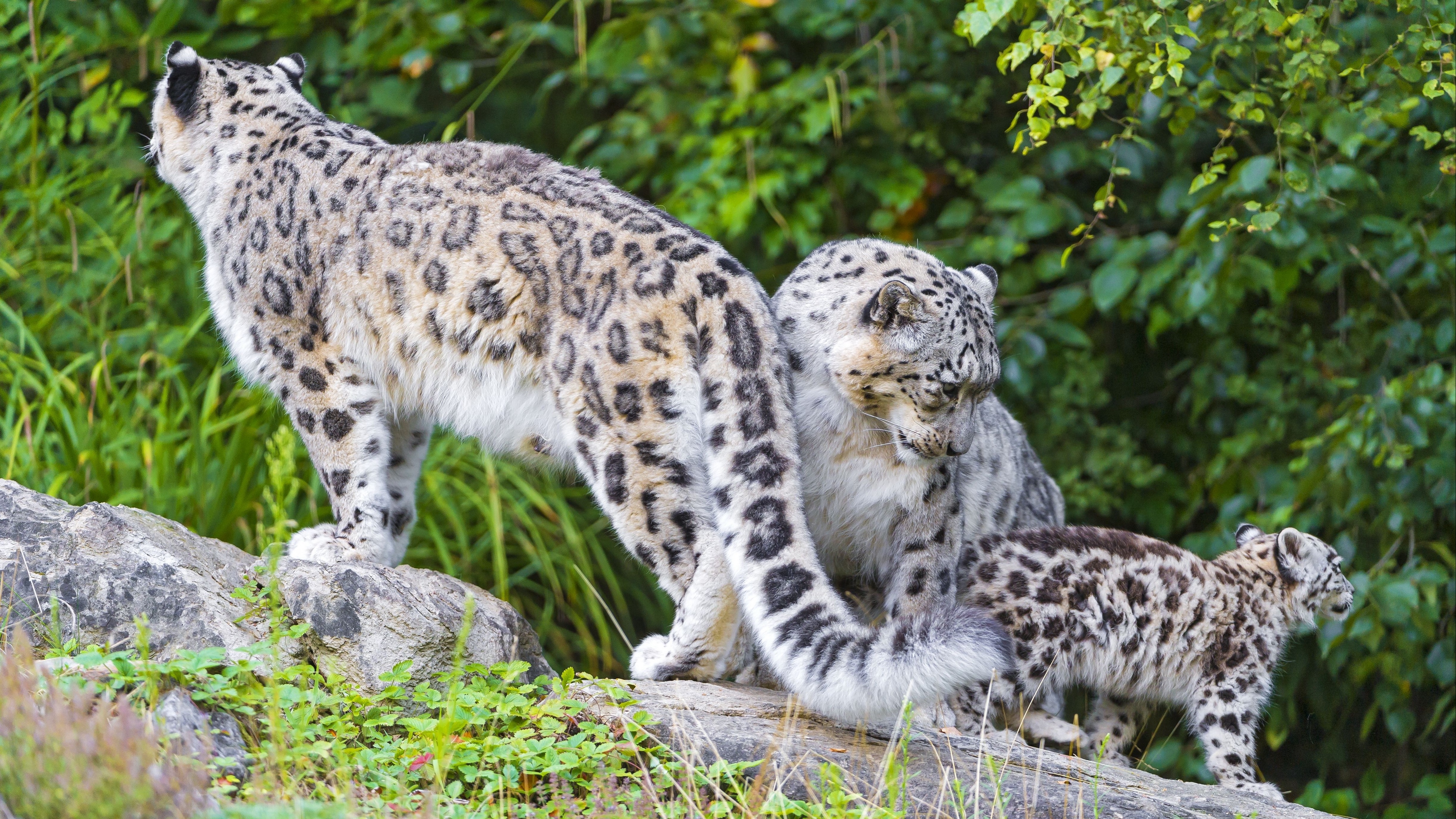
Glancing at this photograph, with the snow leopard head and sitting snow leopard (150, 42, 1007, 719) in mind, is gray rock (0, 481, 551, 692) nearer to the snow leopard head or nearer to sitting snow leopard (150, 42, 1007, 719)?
sitting snow leopard (150, 42, 1007, 719)

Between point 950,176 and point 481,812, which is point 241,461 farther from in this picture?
point 950,176

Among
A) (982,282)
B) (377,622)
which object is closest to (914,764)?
(377,622)

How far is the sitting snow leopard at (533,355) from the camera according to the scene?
422 centimetres

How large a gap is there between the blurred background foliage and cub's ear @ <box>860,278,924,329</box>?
0.92m

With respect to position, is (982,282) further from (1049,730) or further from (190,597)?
(190,597)

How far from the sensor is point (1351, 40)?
5.46 meters

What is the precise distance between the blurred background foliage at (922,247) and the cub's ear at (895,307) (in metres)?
0.92

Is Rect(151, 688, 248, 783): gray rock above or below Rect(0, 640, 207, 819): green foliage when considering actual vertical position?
below

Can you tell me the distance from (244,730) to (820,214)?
517 centimetres

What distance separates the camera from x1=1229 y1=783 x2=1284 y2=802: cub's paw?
189 inches

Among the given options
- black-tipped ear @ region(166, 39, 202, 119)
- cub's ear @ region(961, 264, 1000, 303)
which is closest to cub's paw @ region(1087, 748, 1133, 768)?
cub's ear @ region(961, 264, 1000, 303)

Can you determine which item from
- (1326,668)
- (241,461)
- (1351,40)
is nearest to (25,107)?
(241,461)

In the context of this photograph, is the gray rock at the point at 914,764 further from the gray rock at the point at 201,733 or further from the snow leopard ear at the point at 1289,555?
the snow leopard ear at the point at 1289,555

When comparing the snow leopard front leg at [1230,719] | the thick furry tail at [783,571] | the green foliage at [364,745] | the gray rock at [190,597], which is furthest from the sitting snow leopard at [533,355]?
the snow leopard front leg at [1230,719]
